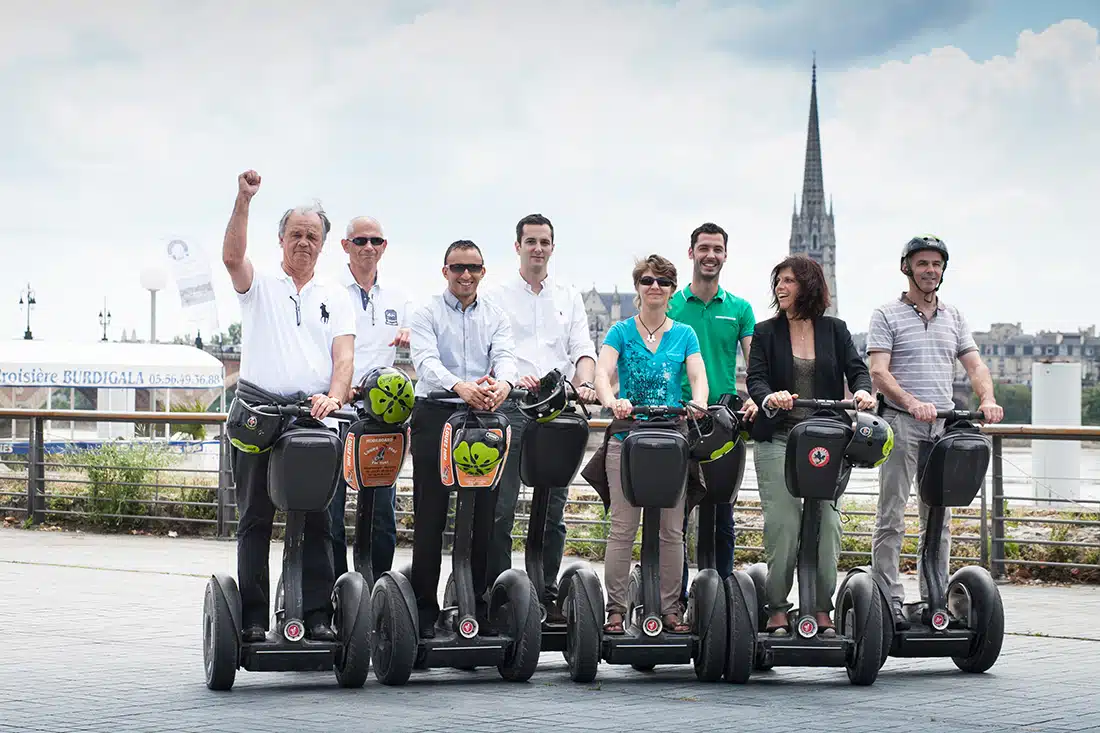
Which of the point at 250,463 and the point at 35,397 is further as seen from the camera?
the point at 35,397

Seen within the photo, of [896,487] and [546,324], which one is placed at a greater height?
[546,324]

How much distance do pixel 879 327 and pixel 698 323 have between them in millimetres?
887

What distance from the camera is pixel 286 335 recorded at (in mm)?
6812

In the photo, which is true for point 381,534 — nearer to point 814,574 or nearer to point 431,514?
point 431,514

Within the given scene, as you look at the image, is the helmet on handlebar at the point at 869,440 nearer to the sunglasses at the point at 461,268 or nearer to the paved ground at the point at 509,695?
the paved ground at the point at 509,695

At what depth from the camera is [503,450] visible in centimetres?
686

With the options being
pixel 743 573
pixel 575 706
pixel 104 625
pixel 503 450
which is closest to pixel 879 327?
pixel 743 573

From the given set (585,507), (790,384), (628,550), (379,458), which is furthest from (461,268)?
(585,507)

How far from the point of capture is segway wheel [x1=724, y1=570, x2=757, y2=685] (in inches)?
269

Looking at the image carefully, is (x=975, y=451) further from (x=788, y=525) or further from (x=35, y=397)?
(x=35, y=397)

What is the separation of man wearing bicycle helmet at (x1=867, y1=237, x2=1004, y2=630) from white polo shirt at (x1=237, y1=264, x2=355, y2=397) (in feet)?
8.60

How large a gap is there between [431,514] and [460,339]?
789 millimetres

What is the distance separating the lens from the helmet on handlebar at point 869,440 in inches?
268

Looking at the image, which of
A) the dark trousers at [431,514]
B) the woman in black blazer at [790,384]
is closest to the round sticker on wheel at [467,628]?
the dark trousers at [431,514]
